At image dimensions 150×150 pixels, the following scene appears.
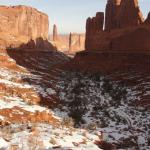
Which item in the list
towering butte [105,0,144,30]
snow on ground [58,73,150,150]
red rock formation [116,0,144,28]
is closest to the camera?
snow on ground [58,73,150,150]

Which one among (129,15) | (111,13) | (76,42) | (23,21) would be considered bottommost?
(76,42)

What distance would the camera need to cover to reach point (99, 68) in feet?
214

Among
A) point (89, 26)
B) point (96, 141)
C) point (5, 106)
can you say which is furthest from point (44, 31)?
point (96, 141)

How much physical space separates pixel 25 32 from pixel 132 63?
7030 centimetres

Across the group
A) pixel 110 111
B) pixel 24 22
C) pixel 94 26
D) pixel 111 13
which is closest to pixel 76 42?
pixel 24 22

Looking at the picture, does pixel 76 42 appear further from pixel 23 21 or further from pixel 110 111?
pixel 110 111

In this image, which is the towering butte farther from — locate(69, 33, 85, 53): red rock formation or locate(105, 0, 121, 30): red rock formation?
locate(69, 33, 85, 53): red rock formation

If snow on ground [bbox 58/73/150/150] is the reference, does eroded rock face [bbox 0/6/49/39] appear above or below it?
above

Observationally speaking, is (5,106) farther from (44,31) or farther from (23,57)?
(44,31)

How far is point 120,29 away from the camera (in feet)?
228

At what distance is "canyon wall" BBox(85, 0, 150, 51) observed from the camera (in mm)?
63719

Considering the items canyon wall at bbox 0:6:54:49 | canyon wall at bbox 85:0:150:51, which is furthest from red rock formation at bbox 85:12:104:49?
canyon wall at bbox 0:6:54:49

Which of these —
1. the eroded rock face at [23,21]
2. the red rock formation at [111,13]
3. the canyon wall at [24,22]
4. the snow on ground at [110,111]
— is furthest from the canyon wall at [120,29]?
the eroded rock face at [23,21]

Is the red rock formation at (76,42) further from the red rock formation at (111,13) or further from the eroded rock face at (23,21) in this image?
the red rock formation at (111,13)
